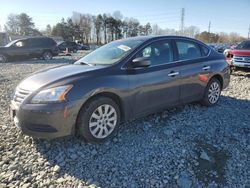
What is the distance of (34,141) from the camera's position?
3760 mm

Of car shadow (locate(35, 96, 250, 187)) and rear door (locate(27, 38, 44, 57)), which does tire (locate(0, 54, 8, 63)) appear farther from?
car shadow (locate(35, 96, 250, 187))

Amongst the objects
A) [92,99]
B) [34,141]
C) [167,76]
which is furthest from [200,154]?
[34,141]

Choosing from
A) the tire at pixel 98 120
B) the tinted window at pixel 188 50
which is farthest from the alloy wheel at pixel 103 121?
the tinted window at pixel 188 50

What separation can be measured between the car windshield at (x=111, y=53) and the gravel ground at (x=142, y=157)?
119 cm

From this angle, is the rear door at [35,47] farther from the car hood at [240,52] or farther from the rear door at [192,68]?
the rear door at [192,68]

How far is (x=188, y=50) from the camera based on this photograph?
500cm

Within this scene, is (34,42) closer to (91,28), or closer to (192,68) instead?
(192,68)

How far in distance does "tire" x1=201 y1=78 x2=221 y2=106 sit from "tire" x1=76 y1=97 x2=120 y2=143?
2.47 meters

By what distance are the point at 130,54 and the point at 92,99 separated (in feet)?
3.33

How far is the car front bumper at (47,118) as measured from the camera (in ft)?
10.5

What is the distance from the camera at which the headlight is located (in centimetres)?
322

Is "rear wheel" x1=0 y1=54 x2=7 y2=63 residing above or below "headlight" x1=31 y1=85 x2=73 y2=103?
below

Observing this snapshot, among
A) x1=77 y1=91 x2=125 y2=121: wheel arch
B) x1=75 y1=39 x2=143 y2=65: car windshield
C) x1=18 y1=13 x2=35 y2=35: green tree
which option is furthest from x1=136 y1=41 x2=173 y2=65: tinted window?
x1=18 y1=13 x2=35 y2=35: green tree

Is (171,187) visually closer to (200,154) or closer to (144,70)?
(200,154)
